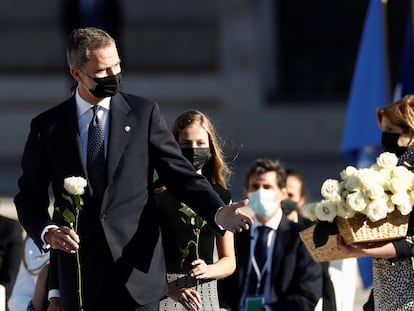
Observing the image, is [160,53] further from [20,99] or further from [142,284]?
[142,284]

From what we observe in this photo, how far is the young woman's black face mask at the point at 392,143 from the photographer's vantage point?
6.84 meters

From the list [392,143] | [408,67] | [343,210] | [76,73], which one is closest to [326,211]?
[343,210]

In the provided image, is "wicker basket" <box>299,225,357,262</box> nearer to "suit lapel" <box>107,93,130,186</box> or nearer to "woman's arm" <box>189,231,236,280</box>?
"woman's arm" <box>189,231,236,280</box>

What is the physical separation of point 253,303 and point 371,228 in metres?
1.91

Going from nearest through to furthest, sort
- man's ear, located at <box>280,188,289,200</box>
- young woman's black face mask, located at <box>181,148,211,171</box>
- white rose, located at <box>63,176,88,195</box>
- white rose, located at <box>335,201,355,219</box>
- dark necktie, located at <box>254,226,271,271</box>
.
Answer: white rose, located at <box>63,176,88,195</box> → white rose, located at <box>335,201,355,219</box> → young woman's black face mask, located at <box>181,148,211,171</box> → dark necktie, located at <box>254,226,271,271</box> → man's ear, located at <box>280,188,289,200</box>

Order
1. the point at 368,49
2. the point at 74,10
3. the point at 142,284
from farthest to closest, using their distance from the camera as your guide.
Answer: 1. the point at 74,10
2. the point at 368,49
3. the point at 142,284

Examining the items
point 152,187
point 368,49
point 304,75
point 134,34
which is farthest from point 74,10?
point 152,187

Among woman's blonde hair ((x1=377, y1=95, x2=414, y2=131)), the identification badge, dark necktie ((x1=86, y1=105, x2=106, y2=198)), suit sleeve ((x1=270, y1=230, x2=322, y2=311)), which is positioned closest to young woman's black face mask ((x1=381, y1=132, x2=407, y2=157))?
woman's blonde hair ((x1=377, y1=95, x2=414, y2=131))

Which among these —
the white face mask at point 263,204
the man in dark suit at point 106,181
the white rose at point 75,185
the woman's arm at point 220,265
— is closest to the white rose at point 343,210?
the man in dark suit at point 106,181

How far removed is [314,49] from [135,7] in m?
2.64

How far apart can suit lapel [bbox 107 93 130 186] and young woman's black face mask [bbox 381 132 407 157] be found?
128 cm

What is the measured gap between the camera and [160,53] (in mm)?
21188

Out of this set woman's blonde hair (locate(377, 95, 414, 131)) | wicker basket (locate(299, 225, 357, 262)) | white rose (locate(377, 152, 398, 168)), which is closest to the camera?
white rose (locate(377, 152, 398, 168))

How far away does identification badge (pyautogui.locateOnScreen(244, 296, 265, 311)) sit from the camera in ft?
26.8
